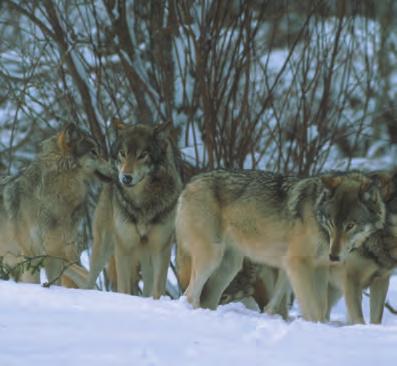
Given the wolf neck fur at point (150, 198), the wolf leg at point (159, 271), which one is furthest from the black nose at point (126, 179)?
the wolf leg at point (159, 271)

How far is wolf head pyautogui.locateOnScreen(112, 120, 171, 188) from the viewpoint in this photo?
652cm

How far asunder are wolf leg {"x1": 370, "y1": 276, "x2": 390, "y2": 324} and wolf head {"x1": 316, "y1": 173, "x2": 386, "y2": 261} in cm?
69

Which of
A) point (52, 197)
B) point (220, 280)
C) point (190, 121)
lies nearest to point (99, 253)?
point (52, 197)

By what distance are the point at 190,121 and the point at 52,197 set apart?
58.6 inches

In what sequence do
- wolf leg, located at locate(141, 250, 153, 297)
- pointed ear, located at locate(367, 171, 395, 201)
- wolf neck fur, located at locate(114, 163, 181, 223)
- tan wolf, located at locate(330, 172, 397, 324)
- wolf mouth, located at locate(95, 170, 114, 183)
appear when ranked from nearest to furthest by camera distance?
pointed ear, located at locate(367, 171, 395, 201)
tan wolf, located at locate(330, 172, 397, 324)
wolf neck fur, located at locate(114, 163, 181, 223)
wolf leg, located at locate(141, 250, 153, 297)
wolf mouth, located at locate(95, 170, 114, 183)

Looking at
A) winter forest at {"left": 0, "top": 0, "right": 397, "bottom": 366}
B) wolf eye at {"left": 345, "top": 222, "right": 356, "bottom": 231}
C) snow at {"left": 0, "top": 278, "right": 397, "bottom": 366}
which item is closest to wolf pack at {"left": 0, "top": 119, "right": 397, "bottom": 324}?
wolf eye at {"left": 345, "top": 222, "right": 356, "bottom": 231}

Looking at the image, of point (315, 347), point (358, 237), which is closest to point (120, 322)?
point (315, 347)

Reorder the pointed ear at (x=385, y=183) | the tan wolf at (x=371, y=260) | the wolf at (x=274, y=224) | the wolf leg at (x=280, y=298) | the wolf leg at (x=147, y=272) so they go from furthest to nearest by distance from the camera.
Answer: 1. the wolf leg at (x=147, y=272)
2. the wolf leg at (x=280, y=298)
3. the tan wolf at (x=371, y=260)
4. the pointed ear at (x=385, y=183)
5. the wolf at (x=274, y=224)

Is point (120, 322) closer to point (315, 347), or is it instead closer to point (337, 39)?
point (315, 347)

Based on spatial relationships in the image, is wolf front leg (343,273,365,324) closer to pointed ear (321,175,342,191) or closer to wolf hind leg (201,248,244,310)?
pointed ear (321,175,342,191)

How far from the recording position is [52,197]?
7.04m

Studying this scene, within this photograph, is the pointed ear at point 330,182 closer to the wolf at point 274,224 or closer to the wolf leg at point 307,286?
the wolf at point 274,224

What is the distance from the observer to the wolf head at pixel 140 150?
6.52 m

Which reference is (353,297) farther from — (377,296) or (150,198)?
(150,198)
